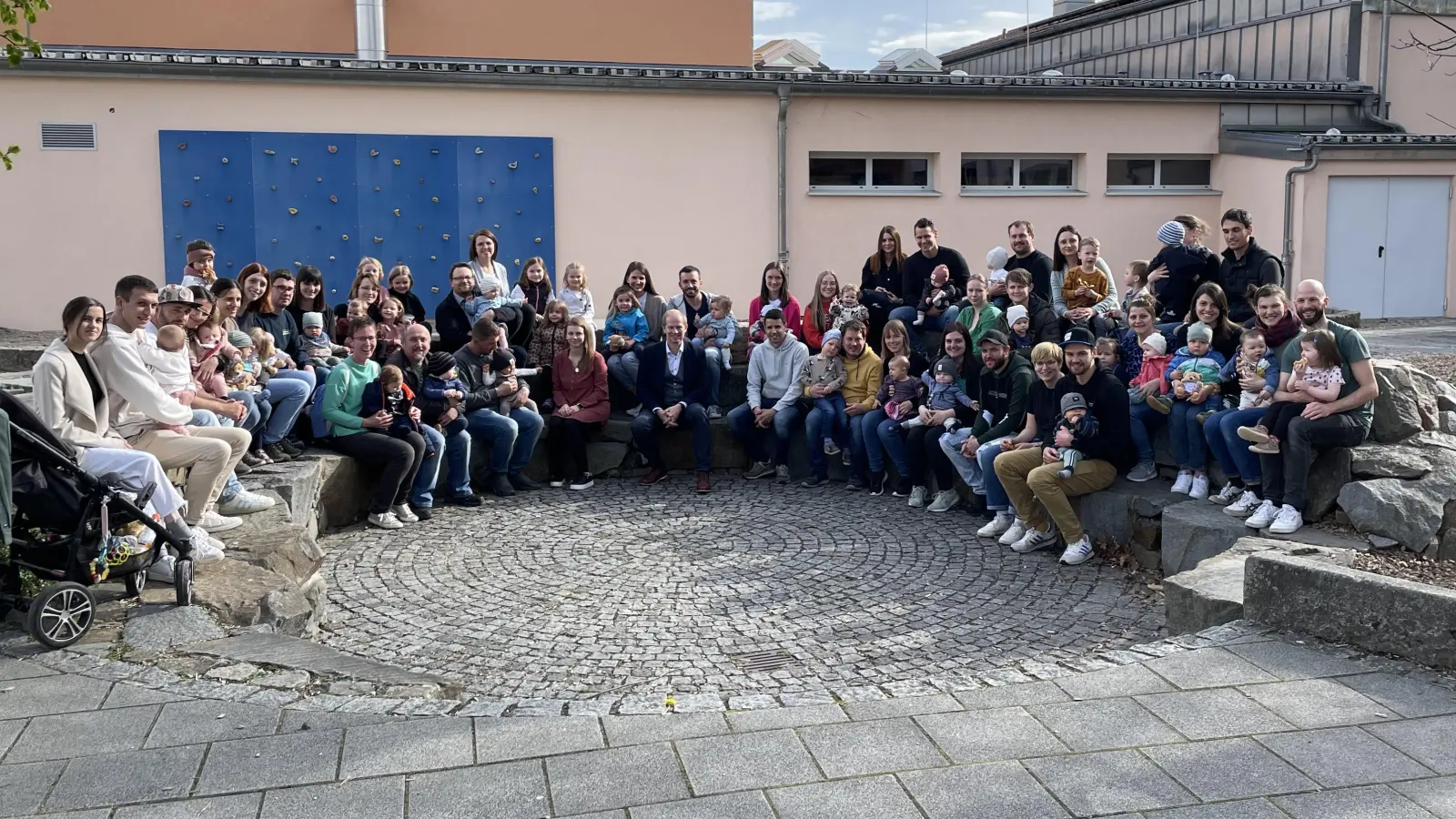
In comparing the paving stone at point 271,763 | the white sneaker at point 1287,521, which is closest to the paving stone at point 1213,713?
the white sneaker at point 1287,521

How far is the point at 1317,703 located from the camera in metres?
4.73

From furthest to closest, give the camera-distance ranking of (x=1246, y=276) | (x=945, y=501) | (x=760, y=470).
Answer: (x=760, y=470), (x=945, y=501), (x=1246, y=276)

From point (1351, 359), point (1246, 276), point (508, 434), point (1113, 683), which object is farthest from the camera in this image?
point (508, 434)

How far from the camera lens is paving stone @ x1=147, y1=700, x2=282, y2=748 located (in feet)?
14.5

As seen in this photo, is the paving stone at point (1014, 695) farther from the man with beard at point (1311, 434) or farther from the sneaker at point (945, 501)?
the sneaker at point (945, 501)

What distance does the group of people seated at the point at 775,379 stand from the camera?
24.4 ft

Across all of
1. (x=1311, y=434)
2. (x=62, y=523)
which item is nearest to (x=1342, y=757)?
(x=1311, y=434)

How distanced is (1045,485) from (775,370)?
3.41m

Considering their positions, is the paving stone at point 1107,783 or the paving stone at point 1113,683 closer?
the paving stone at point 1107,783

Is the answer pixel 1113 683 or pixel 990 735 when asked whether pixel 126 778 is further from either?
pixel 1113 683

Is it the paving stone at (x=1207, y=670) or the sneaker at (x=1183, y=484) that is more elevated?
the sneaker at (x=1183, y=484)

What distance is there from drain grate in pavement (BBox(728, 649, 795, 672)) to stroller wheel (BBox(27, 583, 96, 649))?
9.92ft

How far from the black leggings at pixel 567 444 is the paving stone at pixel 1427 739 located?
7343 mm

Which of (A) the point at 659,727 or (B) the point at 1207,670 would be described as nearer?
(A) the point at 659,727
